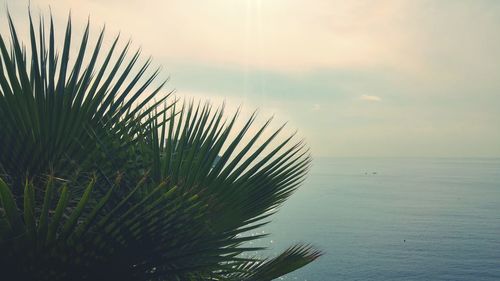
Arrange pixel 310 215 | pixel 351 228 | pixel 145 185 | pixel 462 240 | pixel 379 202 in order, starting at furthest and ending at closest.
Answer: pixel 379 202 < pixel 310 215 < pixel 351 228 < pixel 462 240 < pixel 145 185

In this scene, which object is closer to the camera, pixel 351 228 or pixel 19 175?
pixel 19 175

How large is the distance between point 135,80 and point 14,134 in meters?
0.90

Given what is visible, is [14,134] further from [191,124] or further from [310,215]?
[310,215]

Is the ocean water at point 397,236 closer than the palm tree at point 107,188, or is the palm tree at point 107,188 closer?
the palm tree at point 107,188

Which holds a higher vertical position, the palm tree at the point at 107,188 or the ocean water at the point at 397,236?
the palm tree at the point at 107,188

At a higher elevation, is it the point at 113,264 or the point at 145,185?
the point at 145,185

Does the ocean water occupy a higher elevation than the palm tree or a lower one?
lower

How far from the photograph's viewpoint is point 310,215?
14350 centimetres

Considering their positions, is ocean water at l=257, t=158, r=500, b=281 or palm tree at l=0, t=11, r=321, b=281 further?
ocean water at l=257, t=158, r=500, b=281

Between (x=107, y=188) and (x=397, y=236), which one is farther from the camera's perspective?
(x=397, y=236)

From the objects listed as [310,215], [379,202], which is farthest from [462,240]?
[379,202]

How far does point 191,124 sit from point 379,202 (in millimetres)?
171461

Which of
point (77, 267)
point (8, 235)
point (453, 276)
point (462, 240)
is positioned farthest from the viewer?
point (462, 240)

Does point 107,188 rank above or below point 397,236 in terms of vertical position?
above
